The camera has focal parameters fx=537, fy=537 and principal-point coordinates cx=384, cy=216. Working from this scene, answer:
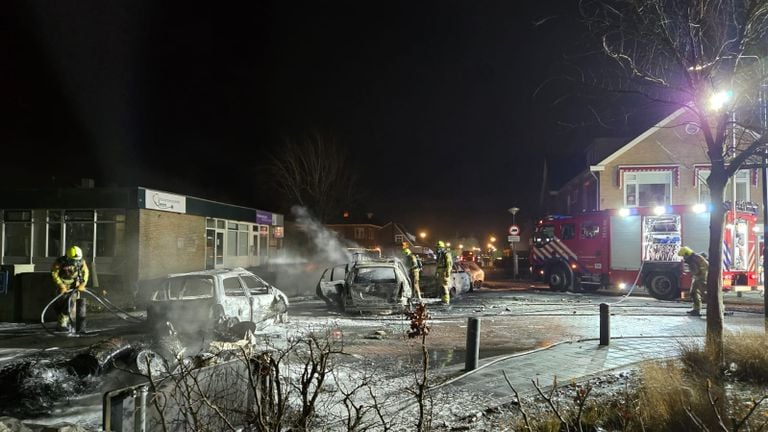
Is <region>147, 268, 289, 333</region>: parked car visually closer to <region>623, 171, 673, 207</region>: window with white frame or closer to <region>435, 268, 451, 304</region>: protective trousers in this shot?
<region>435, 268, 451, 304</region>: protective trousers

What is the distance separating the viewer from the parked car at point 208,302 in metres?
9.75

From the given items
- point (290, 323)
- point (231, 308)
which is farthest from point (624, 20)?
point (290, 323)

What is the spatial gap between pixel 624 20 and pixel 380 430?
6.26 metres

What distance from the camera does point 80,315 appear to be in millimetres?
11133

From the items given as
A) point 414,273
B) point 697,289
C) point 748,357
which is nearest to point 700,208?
point 697,289

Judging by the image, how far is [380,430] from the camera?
17.3ft

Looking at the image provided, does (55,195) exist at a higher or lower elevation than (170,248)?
higher

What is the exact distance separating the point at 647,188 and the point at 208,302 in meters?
22.2

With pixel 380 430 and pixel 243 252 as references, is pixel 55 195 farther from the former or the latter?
pixel 380 430

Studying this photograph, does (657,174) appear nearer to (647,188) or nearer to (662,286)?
(647,188)

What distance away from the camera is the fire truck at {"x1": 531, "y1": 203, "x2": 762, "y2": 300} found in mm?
17094

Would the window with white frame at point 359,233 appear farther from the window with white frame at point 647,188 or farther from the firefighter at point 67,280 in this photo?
the firefighter at point 67,280

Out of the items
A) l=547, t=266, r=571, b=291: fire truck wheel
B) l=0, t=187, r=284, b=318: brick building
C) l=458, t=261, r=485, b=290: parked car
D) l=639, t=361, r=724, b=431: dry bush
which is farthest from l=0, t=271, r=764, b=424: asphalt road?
l=0, t=187, r=284, b=318: brick building

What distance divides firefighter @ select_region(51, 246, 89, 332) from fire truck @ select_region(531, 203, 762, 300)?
54.0 ft
